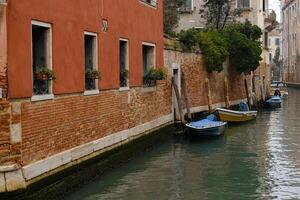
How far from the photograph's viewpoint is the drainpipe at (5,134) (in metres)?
6.69

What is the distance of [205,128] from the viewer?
49.2ft

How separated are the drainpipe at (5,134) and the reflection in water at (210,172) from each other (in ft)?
5.58

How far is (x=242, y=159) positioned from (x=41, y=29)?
584 centimetres

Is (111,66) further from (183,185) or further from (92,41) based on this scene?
(183,185)

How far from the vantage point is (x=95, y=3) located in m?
9.84

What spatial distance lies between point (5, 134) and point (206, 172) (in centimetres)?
479

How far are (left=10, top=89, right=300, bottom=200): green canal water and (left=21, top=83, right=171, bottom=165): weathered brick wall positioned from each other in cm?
62

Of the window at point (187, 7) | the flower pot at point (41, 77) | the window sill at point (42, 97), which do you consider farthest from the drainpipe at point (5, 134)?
the window at point (187, 7)

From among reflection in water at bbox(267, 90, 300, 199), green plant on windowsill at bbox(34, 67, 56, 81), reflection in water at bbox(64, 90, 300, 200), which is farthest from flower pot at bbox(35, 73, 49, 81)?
reflection in water at bbox(267, 90, 300, 199)

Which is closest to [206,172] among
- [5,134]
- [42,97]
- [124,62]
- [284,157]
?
[284,157]

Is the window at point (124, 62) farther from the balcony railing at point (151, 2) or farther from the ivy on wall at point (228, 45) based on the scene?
the ivy on wall at point (228, 45)

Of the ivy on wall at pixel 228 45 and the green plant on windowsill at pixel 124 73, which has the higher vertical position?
the ivy on wall at pixel 228 45

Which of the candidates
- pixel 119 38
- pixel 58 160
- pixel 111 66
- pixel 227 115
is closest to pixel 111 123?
pixel 111 66

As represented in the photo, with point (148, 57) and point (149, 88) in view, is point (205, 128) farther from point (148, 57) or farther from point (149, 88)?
point (148, 57)
